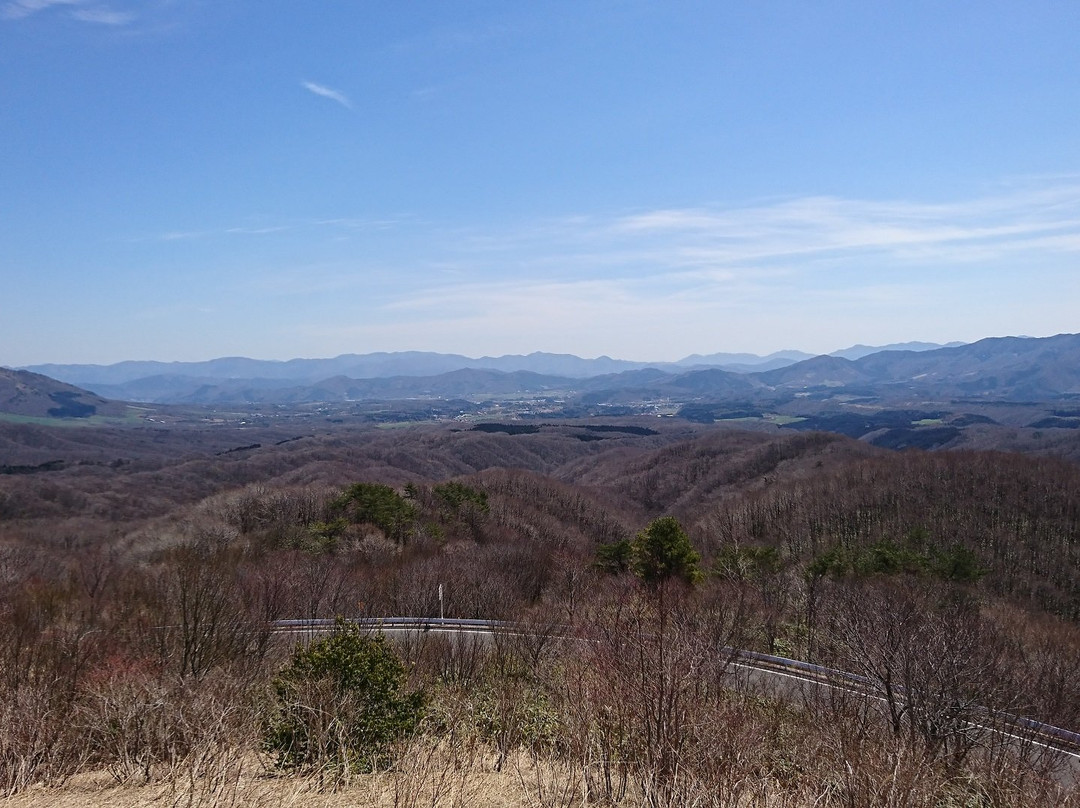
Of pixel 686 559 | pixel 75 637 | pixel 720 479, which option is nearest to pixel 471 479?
pixel 720 479

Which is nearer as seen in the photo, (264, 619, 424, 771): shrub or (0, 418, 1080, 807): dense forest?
(0, 418, 1080, 807): dense forest

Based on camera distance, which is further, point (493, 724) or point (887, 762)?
point (493, 724)

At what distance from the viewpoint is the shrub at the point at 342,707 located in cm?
1298

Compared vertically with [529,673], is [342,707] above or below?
above

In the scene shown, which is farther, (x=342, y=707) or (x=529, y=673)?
(x=529, y=673)

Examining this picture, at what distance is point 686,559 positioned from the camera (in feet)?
131

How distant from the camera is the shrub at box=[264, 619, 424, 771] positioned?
1298cm

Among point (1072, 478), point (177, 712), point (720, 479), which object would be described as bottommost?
point (720, 479)

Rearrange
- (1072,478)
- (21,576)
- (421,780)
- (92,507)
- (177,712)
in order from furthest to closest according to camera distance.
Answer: (92,507) → (1072,478) → (21,576) → (177,712) → (421,780)

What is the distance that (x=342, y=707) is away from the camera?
13.2 metres

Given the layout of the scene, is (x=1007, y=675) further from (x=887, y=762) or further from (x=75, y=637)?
(x=75, y=637)

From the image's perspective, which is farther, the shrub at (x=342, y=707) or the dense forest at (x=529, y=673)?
the shrub at (x=342, y=707)

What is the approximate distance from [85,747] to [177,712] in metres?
2.21

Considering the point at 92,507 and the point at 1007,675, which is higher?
the point at 1007,675
